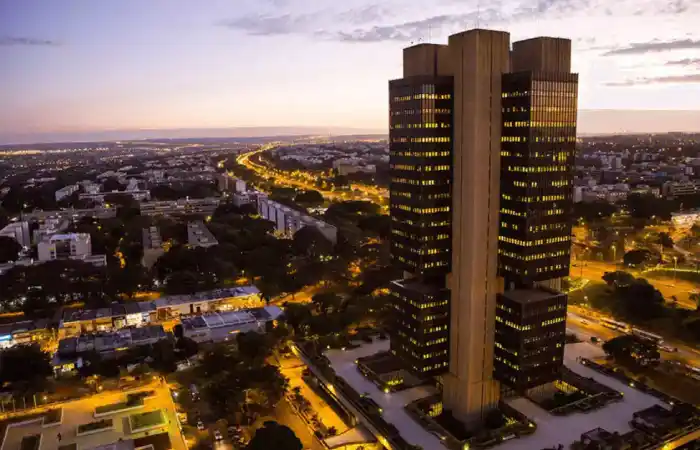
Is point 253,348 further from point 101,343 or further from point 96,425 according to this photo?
point 101,343

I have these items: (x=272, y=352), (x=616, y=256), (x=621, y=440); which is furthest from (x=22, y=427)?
(x=616, y=256)

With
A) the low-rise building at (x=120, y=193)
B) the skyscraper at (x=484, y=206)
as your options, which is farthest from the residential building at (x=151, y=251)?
the low-rise building at (x=120, y=193)

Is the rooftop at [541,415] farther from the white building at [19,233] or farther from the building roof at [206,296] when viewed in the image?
the white building at [19,233]

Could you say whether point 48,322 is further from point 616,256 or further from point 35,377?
point 616,256

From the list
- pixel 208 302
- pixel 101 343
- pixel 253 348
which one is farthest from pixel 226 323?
pixel 101 343

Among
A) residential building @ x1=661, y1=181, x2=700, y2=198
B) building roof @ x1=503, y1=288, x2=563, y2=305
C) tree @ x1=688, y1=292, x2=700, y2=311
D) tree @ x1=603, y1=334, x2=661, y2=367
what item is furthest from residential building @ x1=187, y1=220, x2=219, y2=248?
residential building @ x1=661, y1=181, x2=700, y2=198

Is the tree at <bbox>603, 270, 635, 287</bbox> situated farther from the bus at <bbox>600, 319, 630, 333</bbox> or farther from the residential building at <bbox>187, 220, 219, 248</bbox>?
the residential building at <bbox>187, 220, 219, 248</bbox>
